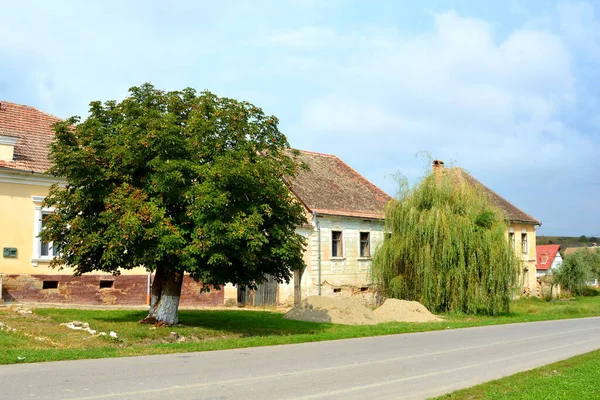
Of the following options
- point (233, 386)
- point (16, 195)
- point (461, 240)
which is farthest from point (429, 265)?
point (233, 386)

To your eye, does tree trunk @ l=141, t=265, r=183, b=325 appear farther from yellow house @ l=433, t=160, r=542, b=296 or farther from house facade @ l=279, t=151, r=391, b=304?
yellow house @ l=433, t=160, r=542, b=296

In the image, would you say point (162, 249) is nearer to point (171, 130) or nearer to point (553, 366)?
point (171, 130)

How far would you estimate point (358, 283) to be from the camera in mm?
33562

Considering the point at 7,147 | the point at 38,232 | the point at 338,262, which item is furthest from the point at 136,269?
the point at 338,262

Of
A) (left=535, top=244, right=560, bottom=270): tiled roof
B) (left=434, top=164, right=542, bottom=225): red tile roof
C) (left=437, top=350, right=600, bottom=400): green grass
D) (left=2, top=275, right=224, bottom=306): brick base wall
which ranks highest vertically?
(left=434, top=164, right=542, bottom=225): red tile roof

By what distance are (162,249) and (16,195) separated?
34.4ft

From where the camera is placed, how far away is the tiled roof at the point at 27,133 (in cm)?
2317

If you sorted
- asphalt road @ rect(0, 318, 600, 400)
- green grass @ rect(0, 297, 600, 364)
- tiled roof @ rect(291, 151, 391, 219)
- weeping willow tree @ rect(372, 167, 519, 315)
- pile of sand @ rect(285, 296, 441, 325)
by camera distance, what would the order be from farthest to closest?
tiled roof @ rect(291, 151, 391, 219), weeping willow tree @ rect(372, 167, 519, 315), pile of sand @ rect(285, 296, 441, 325), green grass @ rect(0, 297, 600, 364), asphalt road @ rect(0, 318, 600, 400)

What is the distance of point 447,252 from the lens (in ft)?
92.0

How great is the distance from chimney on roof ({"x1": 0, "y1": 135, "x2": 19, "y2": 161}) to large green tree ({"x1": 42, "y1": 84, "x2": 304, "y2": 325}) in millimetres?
6763

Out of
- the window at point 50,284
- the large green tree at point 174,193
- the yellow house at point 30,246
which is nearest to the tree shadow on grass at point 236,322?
the large green tree at point 174,193

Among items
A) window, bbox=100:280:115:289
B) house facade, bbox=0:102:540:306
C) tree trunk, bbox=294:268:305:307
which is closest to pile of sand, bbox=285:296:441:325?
house facade, bbox=0:102:540:306

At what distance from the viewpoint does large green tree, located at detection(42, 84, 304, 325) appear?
50.8ft

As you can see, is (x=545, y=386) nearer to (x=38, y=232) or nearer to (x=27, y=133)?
(x=38, y=232)
